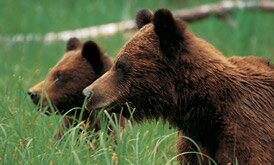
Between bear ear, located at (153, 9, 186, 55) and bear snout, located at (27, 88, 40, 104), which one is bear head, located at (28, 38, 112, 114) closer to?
bear snout, located at (27, 88, 40, 104)

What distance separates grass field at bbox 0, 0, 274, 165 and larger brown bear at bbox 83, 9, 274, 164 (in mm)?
217

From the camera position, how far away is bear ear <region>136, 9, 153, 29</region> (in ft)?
18.3

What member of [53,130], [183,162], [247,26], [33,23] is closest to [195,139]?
[183,162]

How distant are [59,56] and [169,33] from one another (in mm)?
5888

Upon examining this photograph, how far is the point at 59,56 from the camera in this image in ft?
36.0

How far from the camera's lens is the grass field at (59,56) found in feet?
16.3

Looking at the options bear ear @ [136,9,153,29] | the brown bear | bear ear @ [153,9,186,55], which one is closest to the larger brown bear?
bear ear @ [153,9,186,55]

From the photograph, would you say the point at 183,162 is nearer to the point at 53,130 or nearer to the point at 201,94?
the point at 201,94

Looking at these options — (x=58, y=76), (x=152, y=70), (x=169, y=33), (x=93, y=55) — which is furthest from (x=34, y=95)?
(x=169, y=33)

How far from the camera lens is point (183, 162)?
535 centimetres

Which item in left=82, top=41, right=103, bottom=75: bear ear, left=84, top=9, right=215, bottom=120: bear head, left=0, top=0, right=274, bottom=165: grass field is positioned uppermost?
left=84, top=9, right=215, bottom=120: bear head

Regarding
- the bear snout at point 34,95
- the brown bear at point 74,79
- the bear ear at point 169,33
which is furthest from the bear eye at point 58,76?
the bear ear at point 169,33

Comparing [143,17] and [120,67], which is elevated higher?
[143,17]

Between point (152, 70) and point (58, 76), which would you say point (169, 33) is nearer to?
point (152, 70)
